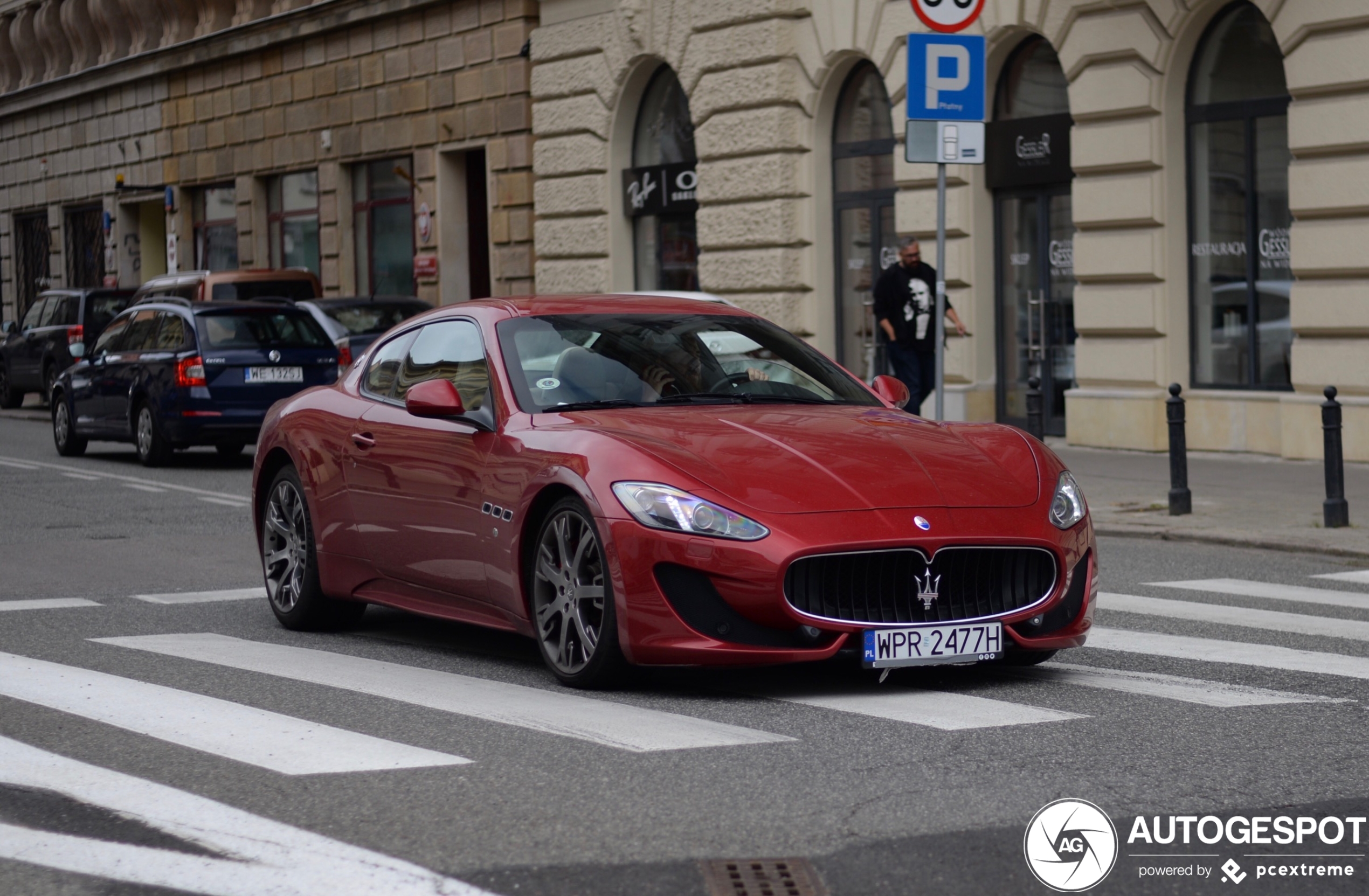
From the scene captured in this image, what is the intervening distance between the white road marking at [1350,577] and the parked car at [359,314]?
11.7 metres

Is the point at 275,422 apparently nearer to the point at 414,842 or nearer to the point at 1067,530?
the point at 1067,530

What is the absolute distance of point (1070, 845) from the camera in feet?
15.2

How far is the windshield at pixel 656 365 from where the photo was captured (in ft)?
24.5

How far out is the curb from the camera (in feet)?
37.1

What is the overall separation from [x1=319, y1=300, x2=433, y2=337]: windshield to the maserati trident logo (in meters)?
15.0

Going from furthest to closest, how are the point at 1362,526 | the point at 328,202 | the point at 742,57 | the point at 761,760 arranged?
the point at 328,202, the point at 742,57, the point at 1362,526, the point at 761,760

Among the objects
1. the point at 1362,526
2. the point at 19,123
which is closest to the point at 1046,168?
the point at 1362,526

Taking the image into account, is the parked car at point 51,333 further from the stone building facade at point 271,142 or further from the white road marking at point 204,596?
the white road marking at point 204,596

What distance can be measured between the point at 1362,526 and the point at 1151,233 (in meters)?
6.22

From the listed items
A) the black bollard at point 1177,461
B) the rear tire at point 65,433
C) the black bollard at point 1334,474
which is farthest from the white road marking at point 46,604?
the rear tire at point 65,433

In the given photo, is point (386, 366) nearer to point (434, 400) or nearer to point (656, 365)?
point (434, 400)

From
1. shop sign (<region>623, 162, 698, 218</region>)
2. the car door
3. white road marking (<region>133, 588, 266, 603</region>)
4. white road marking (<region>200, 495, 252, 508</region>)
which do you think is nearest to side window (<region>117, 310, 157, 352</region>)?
white road marking (<region>200, 495, 252, 508</region>)

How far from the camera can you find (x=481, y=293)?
2989 centimetres

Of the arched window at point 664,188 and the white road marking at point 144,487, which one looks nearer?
the white road marking at point 144,487
